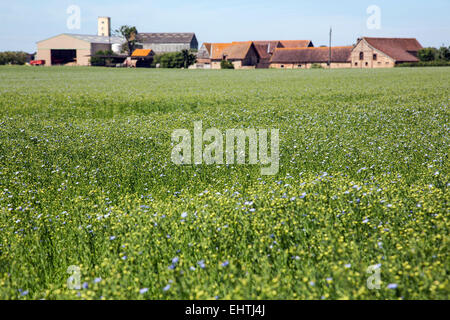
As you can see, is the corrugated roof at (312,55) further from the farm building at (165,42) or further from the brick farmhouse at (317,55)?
the farm building at (165,42)

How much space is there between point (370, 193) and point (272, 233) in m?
1.89

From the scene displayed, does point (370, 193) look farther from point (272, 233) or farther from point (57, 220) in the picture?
point (57, 220)

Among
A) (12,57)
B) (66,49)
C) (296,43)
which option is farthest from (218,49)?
(12,57)

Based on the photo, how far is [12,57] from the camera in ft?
368

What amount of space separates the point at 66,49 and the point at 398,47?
10634cm

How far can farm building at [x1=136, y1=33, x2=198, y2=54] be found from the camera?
537 feet

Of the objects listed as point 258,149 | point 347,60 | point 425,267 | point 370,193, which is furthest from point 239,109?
point 347,60

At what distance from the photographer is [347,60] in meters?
123

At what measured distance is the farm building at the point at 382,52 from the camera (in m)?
113

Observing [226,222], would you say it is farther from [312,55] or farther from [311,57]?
[312,55]

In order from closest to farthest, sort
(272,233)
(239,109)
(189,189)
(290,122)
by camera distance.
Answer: (272,233) < (189,189) < (290,122) < (239,109)

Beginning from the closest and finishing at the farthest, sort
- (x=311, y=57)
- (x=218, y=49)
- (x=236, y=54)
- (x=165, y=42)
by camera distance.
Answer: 1. (x=236, y=54)
2. (x=311, y=57)
3. (x=218, y=49)
4. (x=165, y=42)
